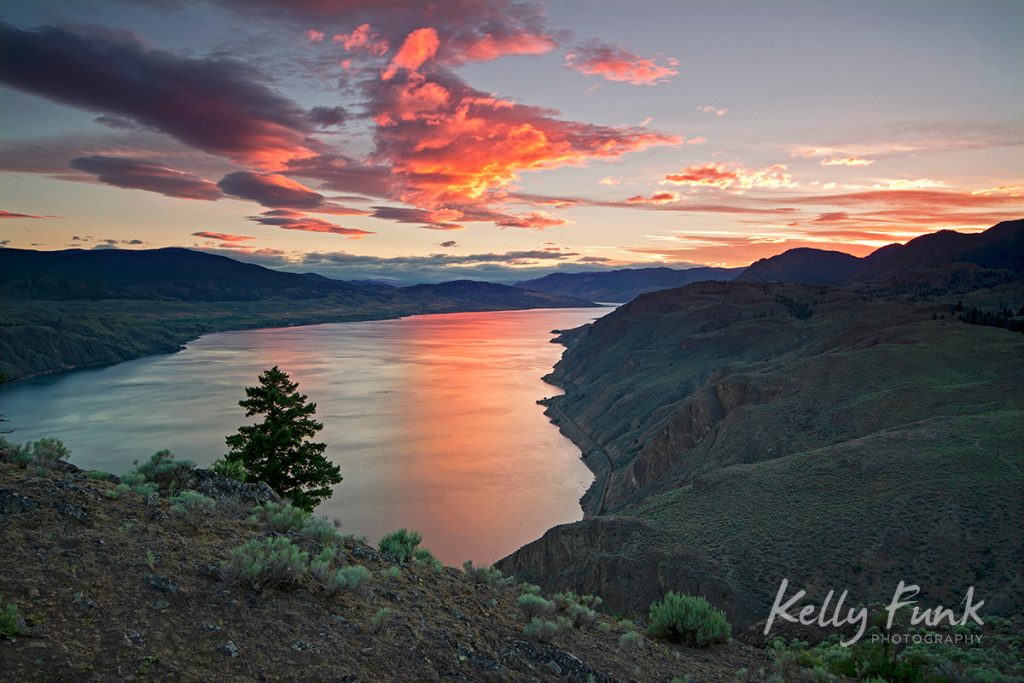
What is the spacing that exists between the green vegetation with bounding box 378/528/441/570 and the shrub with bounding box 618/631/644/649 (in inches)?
144

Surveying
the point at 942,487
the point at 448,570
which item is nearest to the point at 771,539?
the point at 942,487

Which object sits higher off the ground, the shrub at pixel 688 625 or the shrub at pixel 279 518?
the shrub at pixel 279 518

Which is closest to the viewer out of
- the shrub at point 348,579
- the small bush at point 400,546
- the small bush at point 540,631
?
the shrub at point 348,579

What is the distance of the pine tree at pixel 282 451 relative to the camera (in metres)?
26.4

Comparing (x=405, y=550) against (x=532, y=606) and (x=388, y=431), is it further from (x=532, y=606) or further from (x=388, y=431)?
(x=388, y=431)

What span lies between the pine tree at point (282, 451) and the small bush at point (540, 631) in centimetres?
1893

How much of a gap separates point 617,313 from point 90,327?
496 feet

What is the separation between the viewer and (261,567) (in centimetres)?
802

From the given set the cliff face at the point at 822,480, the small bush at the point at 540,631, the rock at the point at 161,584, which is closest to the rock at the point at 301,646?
the rock at the point at 161,584

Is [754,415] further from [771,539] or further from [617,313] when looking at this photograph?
[617,313]

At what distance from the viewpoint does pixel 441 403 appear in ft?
356

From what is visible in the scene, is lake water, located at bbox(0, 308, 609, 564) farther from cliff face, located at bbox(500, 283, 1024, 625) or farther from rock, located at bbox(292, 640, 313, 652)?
rock, located at bbox(292, 640, 313, 652)

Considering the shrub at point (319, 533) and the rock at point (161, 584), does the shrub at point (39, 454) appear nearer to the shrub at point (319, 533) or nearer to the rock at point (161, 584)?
the rock at point (161, 584)

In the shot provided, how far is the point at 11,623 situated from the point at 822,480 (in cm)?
3731
